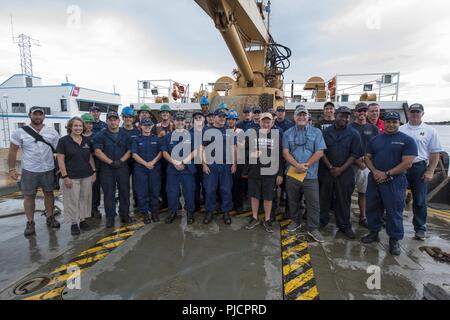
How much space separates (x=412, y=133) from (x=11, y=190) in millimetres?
9164

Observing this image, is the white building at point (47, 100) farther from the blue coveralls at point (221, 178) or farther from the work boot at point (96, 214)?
the blue coveralls at point (221, 178)

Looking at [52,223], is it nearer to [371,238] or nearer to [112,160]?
[112,160]

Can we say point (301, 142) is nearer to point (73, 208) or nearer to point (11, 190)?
point (73, 208)

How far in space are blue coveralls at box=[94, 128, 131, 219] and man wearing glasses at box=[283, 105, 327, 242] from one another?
250cm

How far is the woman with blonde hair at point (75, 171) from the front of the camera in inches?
141

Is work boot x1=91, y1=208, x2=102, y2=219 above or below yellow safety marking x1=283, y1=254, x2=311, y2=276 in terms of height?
above

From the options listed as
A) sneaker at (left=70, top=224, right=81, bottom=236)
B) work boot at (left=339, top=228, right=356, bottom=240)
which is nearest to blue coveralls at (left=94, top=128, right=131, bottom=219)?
sneaker at (left=70, top=224, right=81, bottom=236)

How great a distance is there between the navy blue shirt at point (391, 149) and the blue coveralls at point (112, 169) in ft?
11.9

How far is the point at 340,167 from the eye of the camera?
11.8 ft

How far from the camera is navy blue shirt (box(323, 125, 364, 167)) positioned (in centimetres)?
354

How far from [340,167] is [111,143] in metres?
3.42

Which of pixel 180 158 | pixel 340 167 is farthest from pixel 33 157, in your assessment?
pixel 340 167

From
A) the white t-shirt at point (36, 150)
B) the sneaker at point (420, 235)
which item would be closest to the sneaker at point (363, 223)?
the sneaker at point (420, 235)

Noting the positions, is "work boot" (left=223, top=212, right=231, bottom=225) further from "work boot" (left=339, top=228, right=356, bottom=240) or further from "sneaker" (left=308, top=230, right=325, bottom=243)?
"work boot" (left=339, top=228, right=356, bottom=240)
